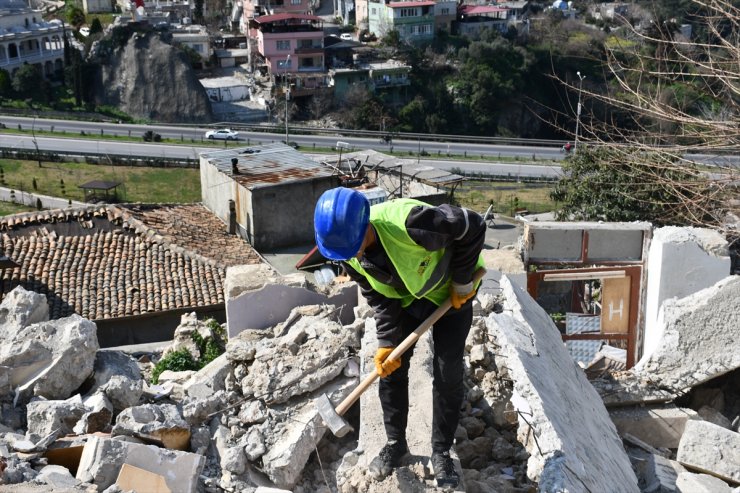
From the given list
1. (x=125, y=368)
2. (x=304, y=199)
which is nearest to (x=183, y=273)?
(x=304, y=199)

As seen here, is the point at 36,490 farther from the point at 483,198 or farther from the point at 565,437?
the point at 483,198

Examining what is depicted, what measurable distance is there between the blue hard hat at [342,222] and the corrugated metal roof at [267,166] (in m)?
14.4

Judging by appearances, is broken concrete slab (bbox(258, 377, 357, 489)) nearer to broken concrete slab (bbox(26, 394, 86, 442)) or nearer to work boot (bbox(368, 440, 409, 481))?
work boot (bbox(368, 440, 409, 481))

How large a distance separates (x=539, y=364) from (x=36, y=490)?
2.79 metres

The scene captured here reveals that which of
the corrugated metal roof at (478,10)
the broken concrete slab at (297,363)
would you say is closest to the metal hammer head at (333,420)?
the broken concrete slab at (297,363)

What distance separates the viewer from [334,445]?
17.9 feet

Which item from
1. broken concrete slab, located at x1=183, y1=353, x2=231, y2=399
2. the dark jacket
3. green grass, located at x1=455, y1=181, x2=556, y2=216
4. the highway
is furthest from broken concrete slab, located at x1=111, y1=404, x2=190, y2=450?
the highway

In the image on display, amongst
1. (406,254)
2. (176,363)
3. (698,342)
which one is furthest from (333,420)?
(698,342)

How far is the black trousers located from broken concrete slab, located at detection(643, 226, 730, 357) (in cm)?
435

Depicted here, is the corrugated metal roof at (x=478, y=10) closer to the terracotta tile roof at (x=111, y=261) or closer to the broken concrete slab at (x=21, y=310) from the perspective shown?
the terracotta tile roof at (x=111, y=261)

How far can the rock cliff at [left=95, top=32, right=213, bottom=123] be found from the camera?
5034 centimetres

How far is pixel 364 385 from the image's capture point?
4766 mm

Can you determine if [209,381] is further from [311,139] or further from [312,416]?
[311,139]

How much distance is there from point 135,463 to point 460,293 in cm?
193
